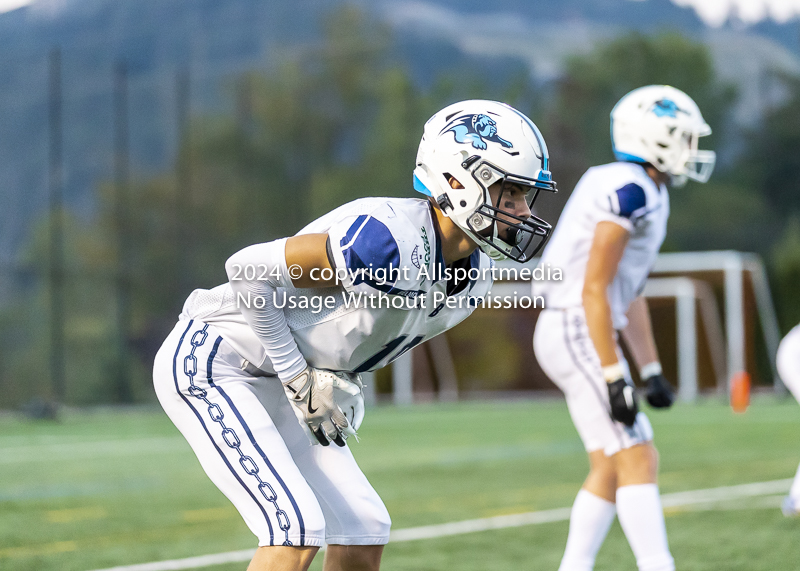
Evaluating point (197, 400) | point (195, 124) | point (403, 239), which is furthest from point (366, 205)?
point (195, 124)

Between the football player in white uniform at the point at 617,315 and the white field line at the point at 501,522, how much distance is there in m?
1.96

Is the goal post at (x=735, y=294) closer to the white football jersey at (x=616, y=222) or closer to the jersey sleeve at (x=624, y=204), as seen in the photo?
the white football jersey at (x=616, y=222)

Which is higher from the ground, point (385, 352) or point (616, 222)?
point (616, 222)

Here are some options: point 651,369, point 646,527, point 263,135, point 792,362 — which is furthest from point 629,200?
point 263,135

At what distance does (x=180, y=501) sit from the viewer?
7875 millimetres

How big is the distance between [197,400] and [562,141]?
2586 cm

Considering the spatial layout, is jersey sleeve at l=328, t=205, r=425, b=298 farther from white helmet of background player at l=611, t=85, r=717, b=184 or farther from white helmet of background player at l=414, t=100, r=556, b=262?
white helmet of background player at l=611, t=85, r=717, b=184

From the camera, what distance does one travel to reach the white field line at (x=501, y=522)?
543 cm

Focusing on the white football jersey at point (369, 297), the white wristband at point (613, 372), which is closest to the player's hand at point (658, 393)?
the white wristband at point (613, 372)

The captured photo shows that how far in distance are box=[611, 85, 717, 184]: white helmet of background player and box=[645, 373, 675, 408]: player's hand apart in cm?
86

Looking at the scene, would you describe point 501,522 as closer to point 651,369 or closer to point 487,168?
point 651,369

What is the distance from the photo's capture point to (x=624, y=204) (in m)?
4.27

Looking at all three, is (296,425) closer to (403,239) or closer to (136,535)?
(403,239)

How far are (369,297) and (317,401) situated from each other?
326 millimetres
